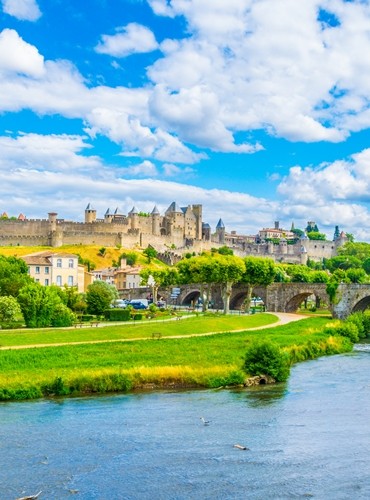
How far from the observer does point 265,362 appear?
32.6 metres

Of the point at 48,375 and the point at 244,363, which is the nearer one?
the point at 48,375

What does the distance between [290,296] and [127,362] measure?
47940mm

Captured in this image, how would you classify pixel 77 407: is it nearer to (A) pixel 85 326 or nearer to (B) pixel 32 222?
(A) pixel 85 326

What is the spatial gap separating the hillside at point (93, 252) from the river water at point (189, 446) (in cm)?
8890

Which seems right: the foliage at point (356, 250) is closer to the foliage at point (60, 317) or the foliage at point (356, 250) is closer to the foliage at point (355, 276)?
the foliage at point (355, 276)

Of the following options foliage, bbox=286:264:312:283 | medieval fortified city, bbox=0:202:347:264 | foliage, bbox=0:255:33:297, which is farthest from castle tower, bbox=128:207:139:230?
foliage, bbox=0:255:33:297

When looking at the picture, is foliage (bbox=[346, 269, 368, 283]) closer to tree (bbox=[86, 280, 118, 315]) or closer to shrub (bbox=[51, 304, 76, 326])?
tree (bbox=[86, 280, 118, 315])

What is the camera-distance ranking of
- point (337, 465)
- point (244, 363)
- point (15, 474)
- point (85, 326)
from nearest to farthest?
point (15, 474) < point (337, 465) < point (244, 363) < point (85, 326)

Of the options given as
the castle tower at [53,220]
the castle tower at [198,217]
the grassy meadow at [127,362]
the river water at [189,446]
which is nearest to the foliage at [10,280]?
the grassy meadow at [127,362]

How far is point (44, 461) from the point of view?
63.8 feet

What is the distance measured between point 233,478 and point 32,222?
11800 cm

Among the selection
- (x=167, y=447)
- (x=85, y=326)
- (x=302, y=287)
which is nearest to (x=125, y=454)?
(x=167, y=447)

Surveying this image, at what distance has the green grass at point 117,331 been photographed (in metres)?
37.4

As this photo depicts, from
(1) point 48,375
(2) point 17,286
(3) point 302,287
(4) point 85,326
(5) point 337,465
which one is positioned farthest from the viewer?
(3) point 302,287
